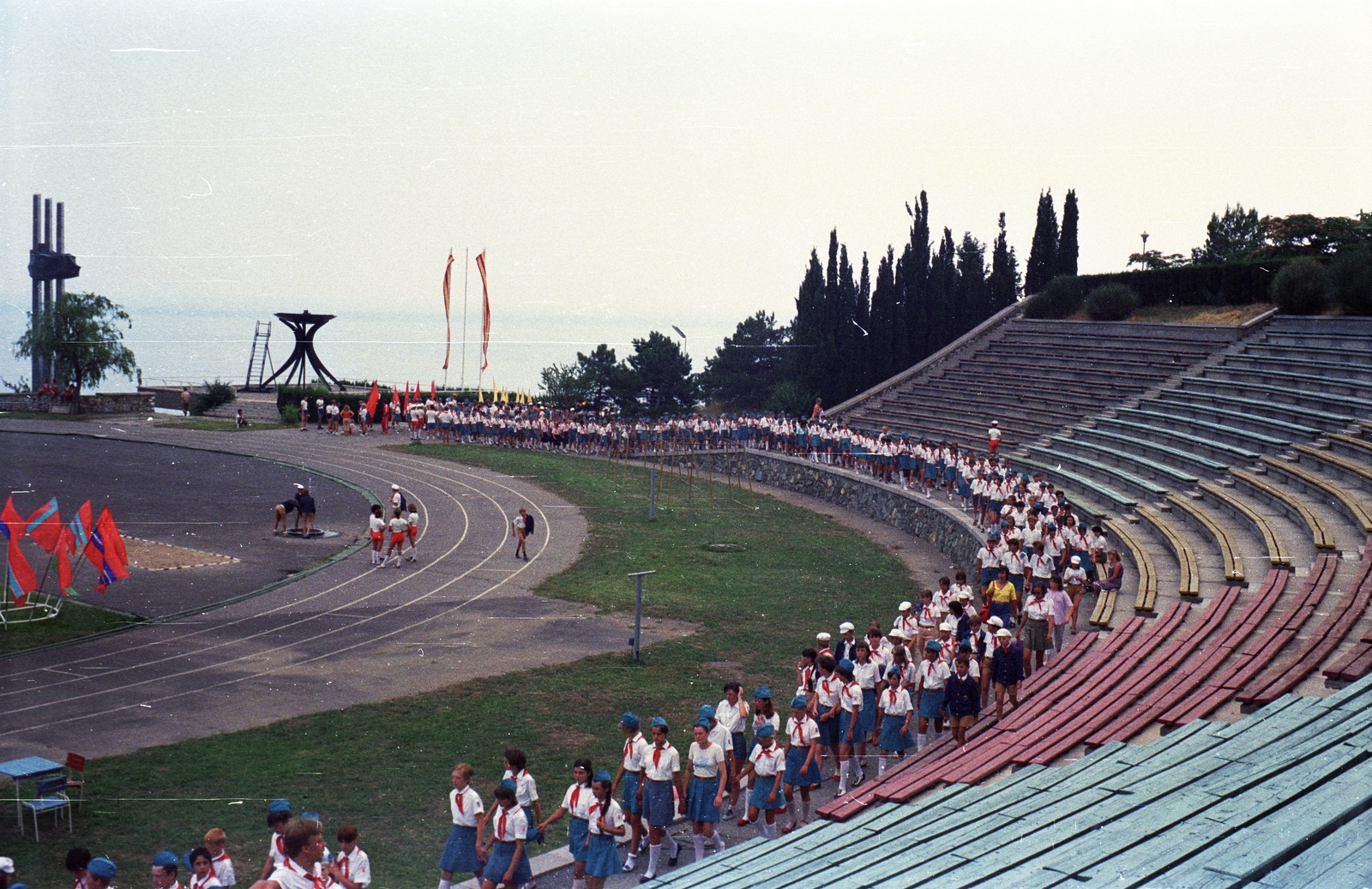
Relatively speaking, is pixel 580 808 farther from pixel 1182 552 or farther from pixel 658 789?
pixel 1182 552

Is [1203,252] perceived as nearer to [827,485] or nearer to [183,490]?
[827,485]

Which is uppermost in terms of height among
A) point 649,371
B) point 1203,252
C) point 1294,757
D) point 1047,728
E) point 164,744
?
point 1203,252

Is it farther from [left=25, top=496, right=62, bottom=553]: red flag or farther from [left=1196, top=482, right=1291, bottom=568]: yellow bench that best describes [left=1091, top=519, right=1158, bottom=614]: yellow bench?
[left=25, top=496, right=62, bottom=553]: red flag

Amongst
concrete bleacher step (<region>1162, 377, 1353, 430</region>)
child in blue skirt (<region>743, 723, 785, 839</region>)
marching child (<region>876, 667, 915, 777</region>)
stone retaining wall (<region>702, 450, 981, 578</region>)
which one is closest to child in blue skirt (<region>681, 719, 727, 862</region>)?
child in blue skirt (<region>743, 723, 785, 839</region>)

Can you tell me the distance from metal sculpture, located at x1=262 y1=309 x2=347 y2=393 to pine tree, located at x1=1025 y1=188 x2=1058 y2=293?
4059cm

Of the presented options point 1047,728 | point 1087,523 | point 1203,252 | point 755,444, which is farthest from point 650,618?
point 1203,252

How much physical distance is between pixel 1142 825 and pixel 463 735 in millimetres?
10243

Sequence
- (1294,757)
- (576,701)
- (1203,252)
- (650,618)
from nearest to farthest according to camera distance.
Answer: (1294,757), (576,701), (650,618), (1203,252)

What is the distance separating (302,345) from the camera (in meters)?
72.8

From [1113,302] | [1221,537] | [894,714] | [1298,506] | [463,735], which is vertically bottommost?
[463,735]

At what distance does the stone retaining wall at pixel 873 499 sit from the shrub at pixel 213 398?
30111 mm

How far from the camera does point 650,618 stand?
23.6 meters

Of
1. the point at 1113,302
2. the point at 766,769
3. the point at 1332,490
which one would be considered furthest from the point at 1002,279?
the point at 766,769

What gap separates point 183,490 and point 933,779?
32.3 metres
